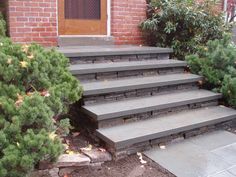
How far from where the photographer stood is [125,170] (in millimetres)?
2984

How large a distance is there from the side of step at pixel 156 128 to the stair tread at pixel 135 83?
1.64 ft

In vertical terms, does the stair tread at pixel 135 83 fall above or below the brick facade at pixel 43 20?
below

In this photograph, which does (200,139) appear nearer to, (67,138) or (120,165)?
(120,165)

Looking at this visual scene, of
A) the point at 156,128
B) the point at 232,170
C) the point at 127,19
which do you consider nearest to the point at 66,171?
the point at 156,128

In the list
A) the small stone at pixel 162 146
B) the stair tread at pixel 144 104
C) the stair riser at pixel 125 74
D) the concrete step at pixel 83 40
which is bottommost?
the small stone at pixel 162 146

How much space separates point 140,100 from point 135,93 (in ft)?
0.54

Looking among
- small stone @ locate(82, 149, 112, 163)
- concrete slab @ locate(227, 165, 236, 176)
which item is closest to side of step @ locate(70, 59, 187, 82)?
small stone @ locate(82, 149, 112, 163)

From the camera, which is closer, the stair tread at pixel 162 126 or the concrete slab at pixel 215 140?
the stair tread at pixel 162 126

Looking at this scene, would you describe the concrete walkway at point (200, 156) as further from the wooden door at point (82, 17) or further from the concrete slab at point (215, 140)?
the wooden door at point (82, 17)

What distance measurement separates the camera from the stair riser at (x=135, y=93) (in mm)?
3722

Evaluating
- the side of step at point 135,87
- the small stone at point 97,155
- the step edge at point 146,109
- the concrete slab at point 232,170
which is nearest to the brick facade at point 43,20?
the side of step at point 135,87

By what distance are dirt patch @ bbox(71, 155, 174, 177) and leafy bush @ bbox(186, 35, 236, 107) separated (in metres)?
1.80

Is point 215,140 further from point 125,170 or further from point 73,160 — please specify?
point 73,160

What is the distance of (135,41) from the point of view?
20.3ft
